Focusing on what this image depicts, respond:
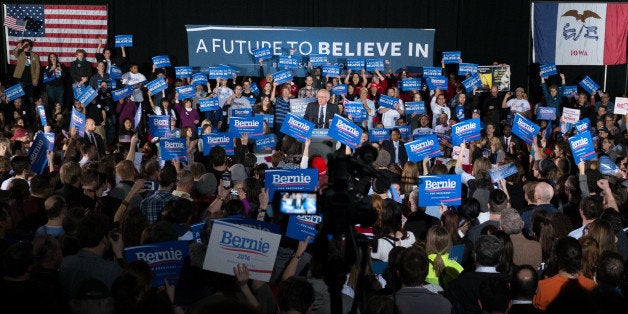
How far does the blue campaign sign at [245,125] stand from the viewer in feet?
42.8

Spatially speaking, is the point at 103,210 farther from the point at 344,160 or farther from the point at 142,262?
the point at 344,160

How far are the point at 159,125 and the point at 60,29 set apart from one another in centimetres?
825

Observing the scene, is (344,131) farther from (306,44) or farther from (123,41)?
(123,41)

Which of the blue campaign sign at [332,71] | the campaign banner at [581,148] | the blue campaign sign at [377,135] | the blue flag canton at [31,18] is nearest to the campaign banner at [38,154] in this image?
the blue campaign sign at [377,135]

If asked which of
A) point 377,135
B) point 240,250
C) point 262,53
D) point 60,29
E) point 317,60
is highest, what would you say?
point 60,29

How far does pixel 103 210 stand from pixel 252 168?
3323mm

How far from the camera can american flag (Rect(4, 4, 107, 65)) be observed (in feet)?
68.0

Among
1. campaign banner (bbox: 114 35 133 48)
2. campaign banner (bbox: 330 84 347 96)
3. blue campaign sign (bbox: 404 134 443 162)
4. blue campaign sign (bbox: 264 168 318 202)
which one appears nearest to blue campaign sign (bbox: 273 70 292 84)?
campaign banner (bbox: 330 84 347 96)

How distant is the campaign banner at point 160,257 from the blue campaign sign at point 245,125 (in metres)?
7.49

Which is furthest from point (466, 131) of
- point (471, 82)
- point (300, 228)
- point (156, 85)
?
point (156, 85)

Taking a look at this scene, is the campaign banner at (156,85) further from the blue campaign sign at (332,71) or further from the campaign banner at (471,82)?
the campaign banner at (471,82)

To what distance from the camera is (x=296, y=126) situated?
11375 mm

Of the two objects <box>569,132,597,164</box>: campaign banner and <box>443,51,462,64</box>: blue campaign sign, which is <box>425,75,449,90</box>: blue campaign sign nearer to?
<box>443,51,462,64</box>: blue campaign sign

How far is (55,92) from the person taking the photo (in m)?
19.3
